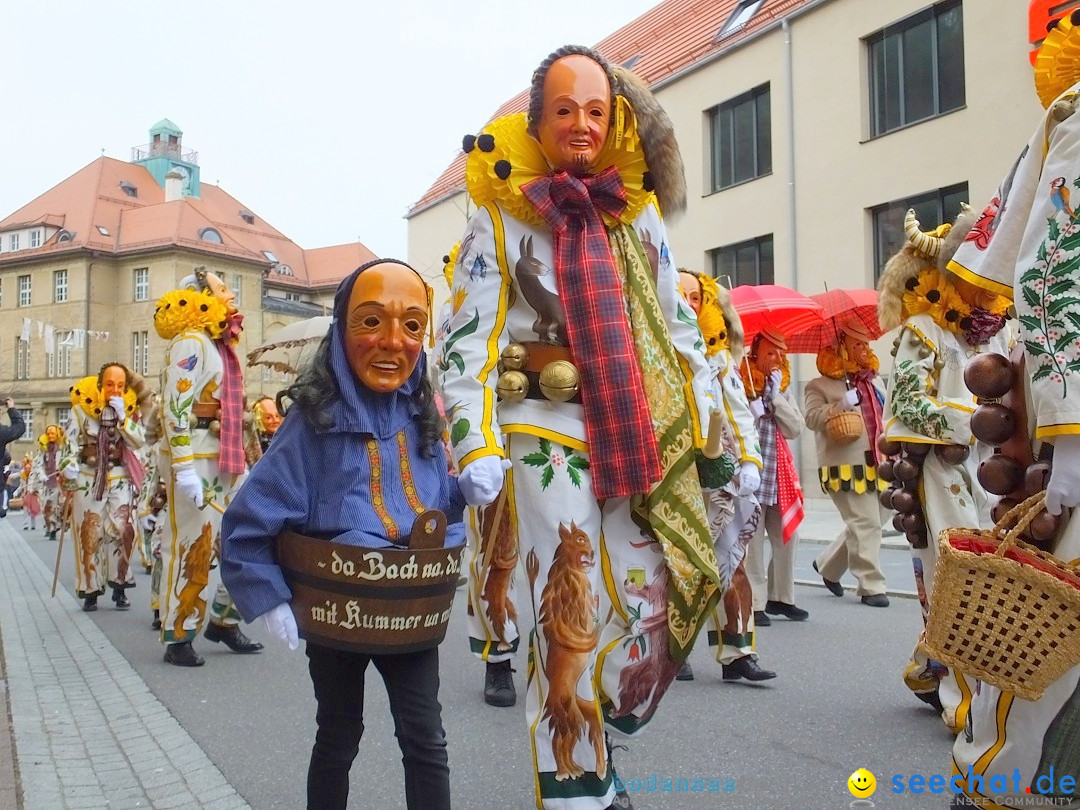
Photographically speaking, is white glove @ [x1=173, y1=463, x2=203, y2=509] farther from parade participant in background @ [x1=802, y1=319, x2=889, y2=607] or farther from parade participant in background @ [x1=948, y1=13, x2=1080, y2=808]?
parade participant in background @ [x1=948, y1=13, x2=1080, y2=808]

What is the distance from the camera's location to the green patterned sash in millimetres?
3150

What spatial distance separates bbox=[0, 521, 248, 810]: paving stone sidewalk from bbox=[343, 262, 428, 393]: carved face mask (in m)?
1.69

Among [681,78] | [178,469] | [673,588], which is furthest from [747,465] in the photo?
[681,78]

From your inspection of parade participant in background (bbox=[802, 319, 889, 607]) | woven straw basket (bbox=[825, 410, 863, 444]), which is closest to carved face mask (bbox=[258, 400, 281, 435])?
parade participant in background (bbox=[802, 319, 889, 607])

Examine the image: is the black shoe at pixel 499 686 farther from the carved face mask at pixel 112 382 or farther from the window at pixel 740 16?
the window at pixel 740 16

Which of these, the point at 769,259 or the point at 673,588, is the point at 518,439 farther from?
the point at 769,259

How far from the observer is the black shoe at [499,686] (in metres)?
4.91

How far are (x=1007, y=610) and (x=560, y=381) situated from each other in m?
1.47

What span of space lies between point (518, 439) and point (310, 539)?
81cm

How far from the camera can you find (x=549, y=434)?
318 centimetres

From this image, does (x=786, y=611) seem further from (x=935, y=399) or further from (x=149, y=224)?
(x=149, y=224)

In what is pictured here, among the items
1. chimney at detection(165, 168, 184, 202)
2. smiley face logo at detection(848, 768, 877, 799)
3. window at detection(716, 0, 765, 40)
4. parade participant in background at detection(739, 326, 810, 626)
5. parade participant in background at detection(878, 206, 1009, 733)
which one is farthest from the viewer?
chimney at detection(165, 168, 184, 202)

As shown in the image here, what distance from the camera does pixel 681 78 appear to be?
21.5m

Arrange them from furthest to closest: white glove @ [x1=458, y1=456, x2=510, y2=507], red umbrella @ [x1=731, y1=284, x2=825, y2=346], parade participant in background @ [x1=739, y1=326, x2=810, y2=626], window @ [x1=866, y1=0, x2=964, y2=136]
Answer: window @ [x1=866, y1=0, x2=964, y2=136]
red umbrella @ [x1=731, y1=284, x2=825, y2=346]
parade participant in background @ [x1=739, y1=326, x2=810, y2=626]
white glove @ [x1=458, y1=456, x2=510, y2=507]
